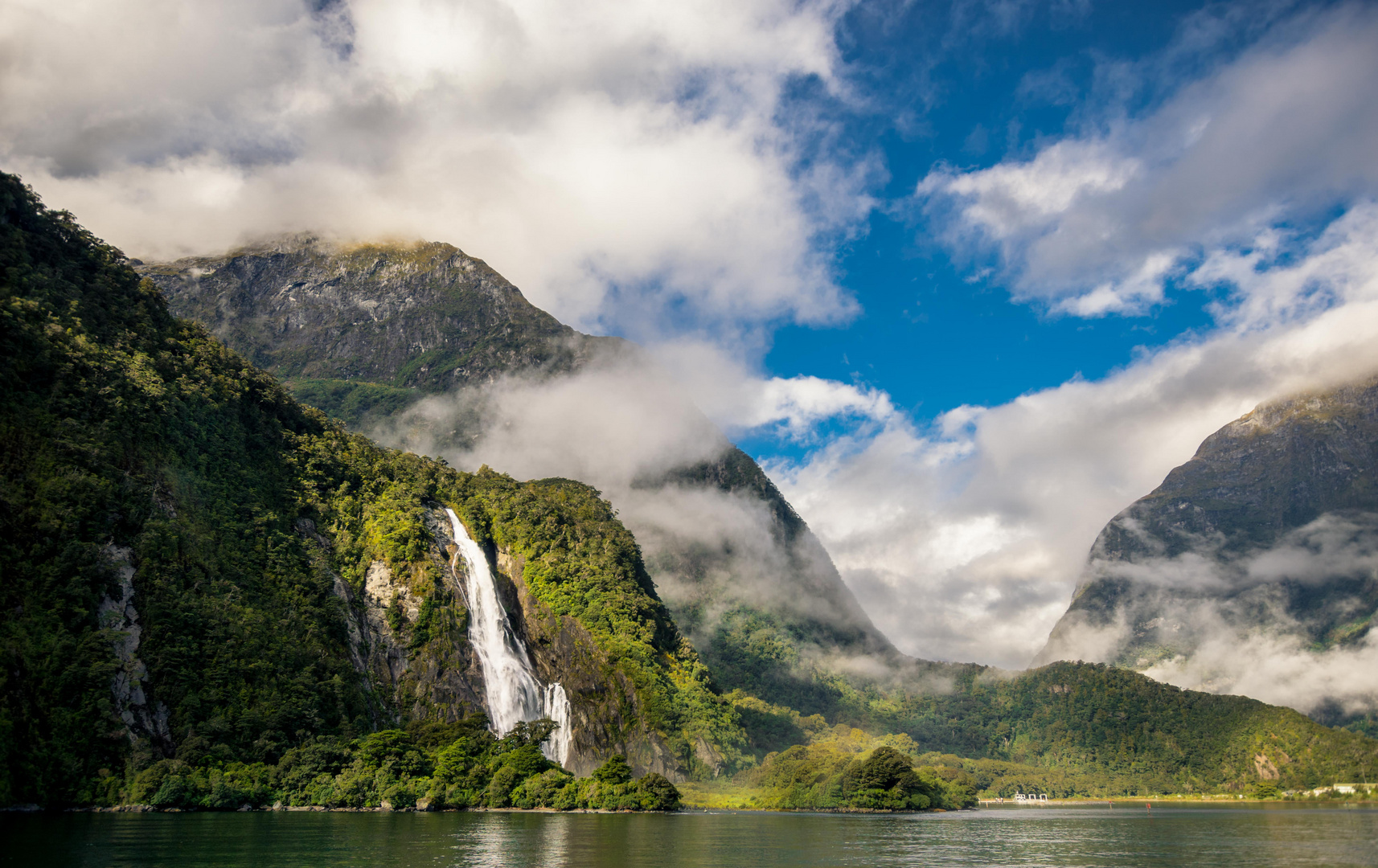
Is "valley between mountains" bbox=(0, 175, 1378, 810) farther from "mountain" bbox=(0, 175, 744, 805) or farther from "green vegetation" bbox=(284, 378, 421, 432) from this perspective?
"green vegetation" bbox=(284, 378, 421, 432)

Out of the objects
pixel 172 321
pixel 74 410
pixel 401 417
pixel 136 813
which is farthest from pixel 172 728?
pixel 401 417

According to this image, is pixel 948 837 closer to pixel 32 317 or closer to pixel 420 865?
pixel 420 865

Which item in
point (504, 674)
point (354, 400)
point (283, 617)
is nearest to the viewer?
point (283, 617)

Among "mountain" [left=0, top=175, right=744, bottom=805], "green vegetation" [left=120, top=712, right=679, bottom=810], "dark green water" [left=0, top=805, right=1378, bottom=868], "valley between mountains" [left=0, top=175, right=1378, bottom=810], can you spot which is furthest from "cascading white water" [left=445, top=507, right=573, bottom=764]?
"dark green water" [left=0, top=805, right=1378, bottom=868]

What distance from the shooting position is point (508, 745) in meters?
78.8

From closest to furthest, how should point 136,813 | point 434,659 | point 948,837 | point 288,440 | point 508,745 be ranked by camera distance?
point 136,813
point 948,837
point 508,745
point 434,659
point 288,440

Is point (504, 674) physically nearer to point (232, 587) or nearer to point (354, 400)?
point (232, 587)

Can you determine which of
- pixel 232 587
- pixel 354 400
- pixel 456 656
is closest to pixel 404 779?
pixel 232 587

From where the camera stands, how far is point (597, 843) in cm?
4450

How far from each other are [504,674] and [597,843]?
61.0 meters

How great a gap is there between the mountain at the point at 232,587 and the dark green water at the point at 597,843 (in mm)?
9004

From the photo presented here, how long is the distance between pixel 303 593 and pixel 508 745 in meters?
25.7

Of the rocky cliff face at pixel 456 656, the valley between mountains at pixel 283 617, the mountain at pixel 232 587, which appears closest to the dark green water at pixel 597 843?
the valley between mountains at pixel 283 617

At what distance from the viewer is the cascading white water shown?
101 m
